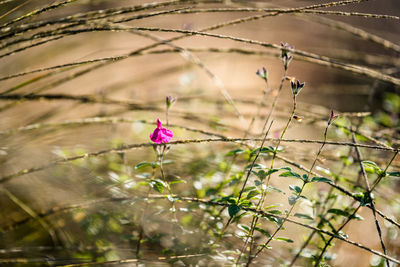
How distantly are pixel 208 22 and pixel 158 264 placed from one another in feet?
16.1

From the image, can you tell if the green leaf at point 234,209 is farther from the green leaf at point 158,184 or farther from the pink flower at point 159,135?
the pink flower at point 159,135

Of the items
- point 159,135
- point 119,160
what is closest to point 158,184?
point 159,135

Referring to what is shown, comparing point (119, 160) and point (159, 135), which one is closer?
point (159, 135)

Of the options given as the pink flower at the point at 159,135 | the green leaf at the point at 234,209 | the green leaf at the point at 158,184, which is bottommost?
the green leaf at the point at 234,209

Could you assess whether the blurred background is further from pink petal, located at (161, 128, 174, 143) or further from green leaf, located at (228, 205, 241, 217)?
green leaf, located at (228, 205, 241, 217)

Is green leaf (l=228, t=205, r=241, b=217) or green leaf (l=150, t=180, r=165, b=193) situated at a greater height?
green leaf (l=150, t=180, r=165, b=193)

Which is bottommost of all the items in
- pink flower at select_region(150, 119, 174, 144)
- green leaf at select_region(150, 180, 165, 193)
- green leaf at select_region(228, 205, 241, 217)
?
green leaf at select_region(228, 205, 241, 217)

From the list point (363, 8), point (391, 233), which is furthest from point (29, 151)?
point (363, 8)

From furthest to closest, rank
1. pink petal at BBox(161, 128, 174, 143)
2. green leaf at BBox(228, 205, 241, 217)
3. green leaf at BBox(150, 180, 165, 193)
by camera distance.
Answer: pink petal at BBox(161, 128, 174, 143), green leaf at BBox(150, 180, 165, 193), green leaf at BBox(228, 205, 241, 217)

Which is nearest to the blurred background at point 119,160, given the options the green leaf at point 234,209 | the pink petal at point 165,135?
the pink petal at point 165,135

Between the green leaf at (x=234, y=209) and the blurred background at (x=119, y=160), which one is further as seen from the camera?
the blurred background at (x=119, y=160)

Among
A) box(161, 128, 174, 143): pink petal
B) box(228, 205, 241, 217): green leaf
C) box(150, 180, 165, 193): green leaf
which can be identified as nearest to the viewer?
box(228, 205, 241, 217): green leaf

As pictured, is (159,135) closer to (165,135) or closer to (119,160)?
(165,135)

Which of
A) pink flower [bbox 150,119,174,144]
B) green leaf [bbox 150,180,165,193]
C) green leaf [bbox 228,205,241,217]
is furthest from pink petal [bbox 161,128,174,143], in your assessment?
green leaf [bbox 228,205,241,217]
